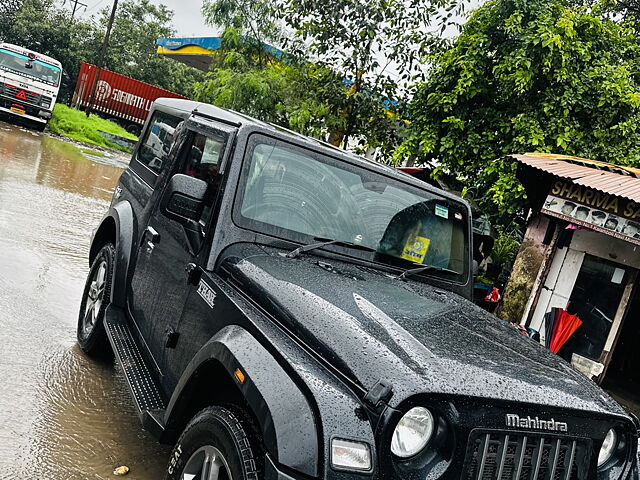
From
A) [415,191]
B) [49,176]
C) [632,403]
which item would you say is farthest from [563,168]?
[49,176]

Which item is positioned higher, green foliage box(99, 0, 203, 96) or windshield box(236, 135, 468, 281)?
green foliage box(99, 0, 203, 96)

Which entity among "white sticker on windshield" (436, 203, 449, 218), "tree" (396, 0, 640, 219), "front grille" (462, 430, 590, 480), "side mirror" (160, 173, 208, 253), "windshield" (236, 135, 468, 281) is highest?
"tree" (396, 0, 640, 219)

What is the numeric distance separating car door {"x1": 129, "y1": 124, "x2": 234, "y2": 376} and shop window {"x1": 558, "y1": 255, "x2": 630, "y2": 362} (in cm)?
822

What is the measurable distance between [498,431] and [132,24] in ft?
152

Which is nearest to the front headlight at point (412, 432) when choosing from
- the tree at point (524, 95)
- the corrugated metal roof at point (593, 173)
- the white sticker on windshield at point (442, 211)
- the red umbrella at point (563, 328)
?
the white sticker on windshield at point (442, 211)

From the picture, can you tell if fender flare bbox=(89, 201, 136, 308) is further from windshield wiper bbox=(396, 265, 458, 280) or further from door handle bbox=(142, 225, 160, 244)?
windshield wiper bbox=(396, 265, 458, 280)

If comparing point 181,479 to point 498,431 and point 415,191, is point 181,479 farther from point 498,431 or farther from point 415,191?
point 415,191

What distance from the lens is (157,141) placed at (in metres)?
4.57

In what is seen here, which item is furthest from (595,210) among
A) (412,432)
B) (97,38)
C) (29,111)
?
(97,38)

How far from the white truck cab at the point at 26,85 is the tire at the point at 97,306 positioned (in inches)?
683

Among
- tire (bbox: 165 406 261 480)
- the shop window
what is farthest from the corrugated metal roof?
tire (bbox: 165 406 261 480)

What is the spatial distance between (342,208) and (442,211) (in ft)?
2.46

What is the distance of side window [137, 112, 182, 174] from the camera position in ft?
14.0

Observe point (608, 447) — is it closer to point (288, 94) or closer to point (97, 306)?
point (97, 306)
